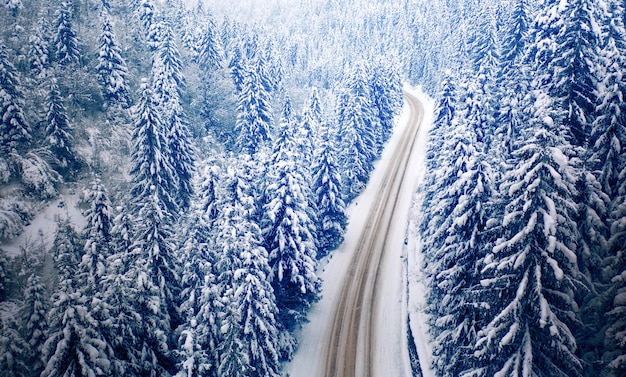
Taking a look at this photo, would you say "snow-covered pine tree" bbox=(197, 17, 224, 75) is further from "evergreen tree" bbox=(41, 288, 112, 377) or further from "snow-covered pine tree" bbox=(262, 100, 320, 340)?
"evergreen tree" bbox=(41, 288, 112, 377)

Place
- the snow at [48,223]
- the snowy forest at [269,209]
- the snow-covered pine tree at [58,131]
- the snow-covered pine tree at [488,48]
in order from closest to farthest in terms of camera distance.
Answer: the snowy forest at [269,209]
the snow at [48,223]
the snow-covered pine tree at [58,131]
the snow-covered pine tree at [488,48]

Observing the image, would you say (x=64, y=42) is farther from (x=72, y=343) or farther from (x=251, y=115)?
(x=72, y=343)

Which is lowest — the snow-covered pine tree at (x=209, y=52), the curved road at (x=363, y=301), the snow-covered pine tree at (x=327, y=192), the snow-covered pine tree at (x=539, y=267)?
the curved road at (x=363, y=301)

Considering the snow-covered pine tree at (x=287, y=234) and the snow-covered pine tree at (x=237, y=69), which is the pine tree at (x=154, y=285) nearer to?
the snow-covered pine tree at (x=287, y=234)

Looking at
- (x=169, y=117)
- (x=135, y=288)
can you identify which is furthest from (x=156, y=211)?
(x=169, y=117)

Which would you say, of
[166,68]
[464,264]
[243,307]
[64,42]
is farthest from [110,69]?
[464,264]

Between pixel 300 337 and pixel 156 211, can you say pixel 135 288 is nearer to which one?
pixel 156 211

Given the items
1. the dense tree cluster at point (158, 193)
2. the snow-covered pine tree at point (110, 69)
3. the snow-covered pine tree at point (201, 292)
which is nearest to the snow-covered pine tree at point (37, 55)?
the dense tree cluster at point (158, 193)
